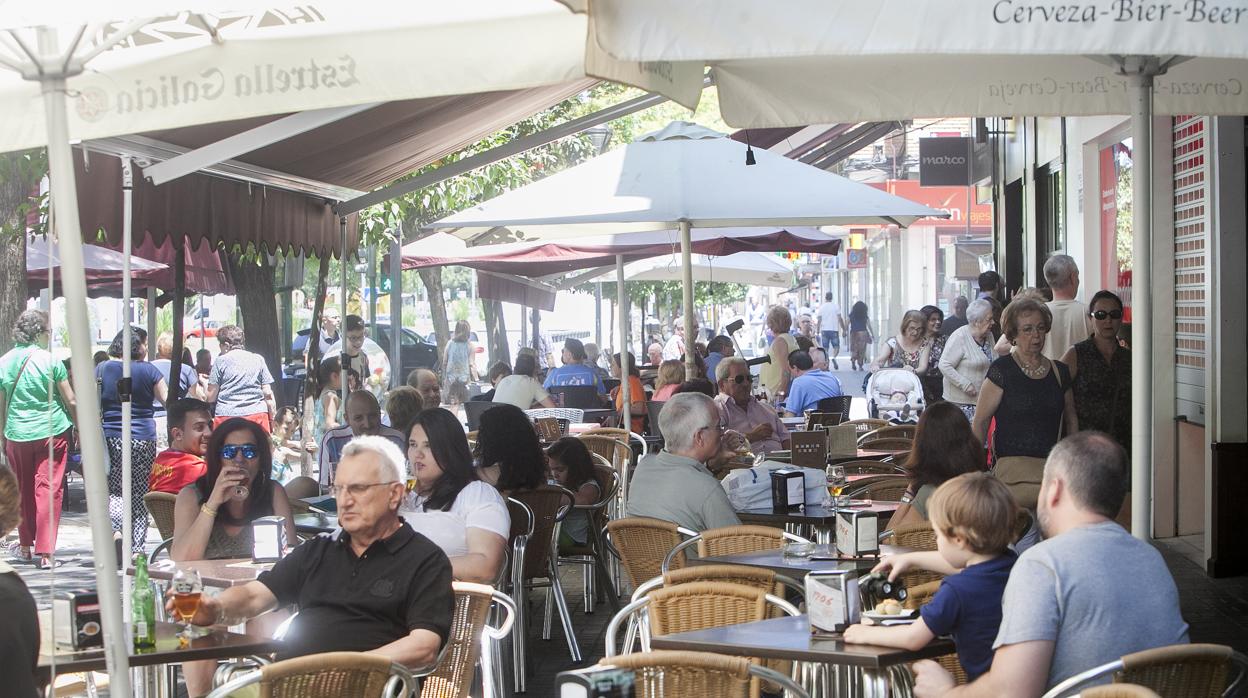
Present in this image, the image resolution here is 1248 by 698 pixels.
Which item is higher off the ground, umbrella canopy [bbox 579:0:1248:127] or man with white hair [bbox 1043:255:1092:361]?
umbrella canopy [bbox 579:0:1248:127]

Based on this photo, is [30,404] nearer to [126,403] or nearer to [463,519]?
[126,403]

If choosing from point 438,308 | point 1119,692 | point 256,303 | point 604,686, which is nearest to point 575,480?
point 1119,692

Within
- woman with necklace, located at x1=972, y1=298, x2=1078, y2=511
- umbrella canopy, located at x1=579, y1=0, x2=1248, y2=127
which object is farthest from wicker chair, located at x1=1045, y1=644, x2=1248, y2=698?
woman with necklace, located at x1=972, y1=298, x2=1078, y2=511

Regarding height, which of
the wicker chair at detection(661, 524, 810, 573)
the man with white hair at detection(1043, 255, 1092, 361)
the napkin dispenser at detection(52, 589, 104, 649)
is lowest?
the wicker chair at detection(661, 524, 810, 573)

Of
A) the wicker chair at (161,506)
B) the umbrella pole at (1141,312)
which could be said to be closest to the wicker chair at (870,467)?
the umbrella pole at (1141,312)

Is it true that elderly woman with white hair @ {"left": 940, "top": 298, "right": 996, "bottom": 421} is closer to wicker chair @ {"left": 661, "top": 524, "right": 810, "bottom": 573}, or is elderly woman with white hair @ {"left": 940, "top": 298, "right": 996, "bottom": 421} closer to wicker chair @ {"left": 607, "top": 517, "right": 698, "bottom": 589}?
wicker chair @ {"left": 607, "top": 517, "right": 698, "bottom": 589}

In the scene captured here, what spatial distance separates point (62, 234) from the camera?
3293 millimetres

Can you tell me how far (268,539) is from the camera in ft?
17.5

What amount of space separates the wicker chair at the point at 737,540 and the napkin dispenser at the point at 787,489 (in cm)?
94

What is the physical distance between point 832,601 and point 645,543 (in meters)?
1.87

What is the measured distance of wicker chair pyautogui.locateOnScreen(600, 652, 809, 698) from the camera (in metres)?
3.33

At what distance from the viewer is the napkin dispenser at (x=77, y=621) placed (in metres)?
4.09

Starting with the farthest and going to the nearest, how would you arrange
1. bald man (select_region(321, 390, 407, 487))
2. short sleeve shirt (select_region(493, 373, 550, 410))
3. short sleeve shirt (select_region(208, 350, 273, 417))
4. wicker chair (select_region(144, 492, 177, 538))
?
short sleeve shirt (select_region(208, 350, 273, 417)) → short sleeve shirt (select_region(493, 373, 550, 410)) → bald man (select_region(321, 390, 407, 487)) → wicker chair (select_region(144, 492, 177, 538))

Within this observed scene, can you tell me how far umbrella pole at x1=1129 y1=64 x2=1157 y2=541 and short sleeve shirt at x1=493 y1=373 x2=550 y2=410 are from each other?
8.32 meters
